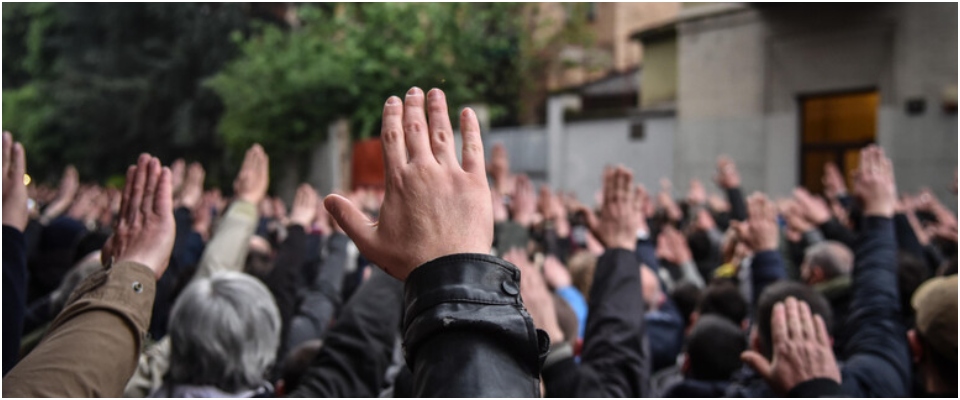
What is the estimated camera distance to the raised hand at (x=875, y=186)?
2865 mm

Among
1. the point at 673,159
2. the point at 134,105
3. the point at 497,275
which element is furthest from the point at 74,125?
the point at 497,275

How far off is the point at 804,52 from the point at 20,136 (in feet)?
50.5

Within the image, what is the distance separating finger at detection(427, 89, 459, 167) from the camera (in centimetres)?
128

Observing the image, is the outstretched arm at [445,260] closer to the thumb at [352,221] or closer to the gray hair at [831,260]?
the thumb at [352,221]

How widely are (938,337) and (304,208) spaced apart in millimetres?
2375

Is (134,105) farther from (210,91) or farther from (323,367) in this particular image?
(323,367)

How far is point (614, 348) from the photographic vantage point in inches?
88.4

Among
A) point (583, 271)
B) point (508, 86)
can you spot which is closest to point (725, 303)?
point (583, 271)

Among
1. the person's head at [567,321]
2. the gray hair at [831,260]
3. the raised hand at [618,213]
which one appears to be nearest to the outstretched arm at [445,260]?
the raised hand at [618,213]

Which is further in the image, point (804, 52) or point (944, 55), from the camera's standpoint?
point (804, 52)

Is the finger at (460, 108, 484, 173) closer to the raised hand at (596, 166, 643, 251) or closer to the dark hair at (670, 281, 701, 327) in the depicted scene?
the raised hand at (596, 166, 643, 251)

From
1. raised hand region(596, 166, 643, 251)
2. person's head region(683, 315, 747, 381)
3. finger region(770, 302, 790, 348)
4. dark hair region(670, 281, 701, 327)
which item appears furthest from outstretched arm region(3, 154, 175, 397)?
dark hair region(670, 281, 701, 327)

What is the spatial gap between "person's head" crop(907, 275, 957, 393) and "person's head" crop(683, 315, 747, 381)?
80cm

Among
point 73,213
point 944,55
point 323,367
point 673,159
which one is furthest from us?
point 673,159
